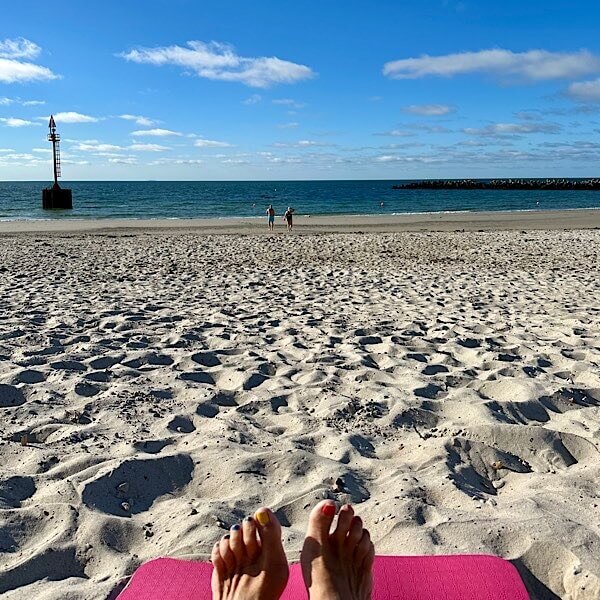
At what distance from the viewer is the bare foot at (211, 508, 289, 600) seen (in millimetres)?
1929

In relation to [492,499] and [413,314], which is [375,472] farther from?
[413,314]

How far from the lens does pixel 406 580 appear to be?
204cm

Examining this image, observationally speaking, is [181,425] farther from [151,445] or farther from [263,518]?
[263,518]

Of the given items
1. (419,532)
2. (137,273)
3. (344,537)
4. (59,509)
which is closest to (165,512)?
(59,509)

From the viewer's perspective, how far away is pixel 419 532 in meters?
2.35

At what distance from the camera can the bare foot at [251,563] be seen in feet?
6.33

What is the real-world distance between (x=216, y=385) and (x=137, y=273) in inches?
216

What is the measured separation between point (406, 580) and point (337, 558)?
0.25 meters


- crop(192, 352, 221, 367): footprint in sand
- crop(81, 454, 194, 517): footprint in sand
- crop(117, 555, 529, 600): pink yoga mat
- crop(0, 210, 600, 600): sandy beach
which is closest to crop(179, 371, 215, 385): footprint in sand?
crop(0, 210, 600, 600): sandy beach

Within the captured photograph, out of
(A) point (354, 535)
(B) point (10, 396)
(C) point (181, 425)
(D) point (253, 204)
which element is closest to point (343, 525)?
(A) point (354, 535)

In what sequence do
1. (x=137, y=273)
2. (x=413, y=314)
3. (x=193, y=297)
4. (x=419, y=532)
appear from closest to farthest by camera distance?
(x=419, y=532) < (x=413, y=314) < (x=193, y=297) < (x=137, y=273)

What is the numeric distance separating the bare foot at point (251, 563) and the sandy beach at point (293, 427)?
0.27 m

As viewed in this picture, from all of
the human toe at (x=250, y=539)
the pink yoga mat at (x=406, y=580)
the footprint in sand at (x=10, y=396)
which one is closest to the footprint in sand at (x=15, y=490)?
the pink yoga mat at (x=406, y=580)

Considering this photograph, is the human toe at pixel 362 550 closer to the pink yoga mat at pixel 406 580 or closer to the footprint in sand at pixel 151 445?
the pink yoga mat at pixel 406 580
